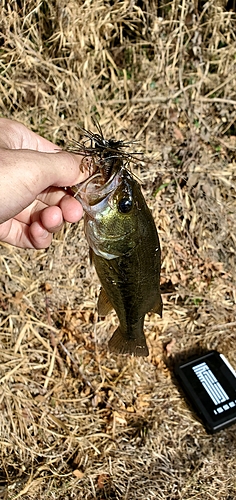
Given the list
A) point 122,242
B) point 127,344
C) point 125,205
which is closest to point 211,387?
point 127,344

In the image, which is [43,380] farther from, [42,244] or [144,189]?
[144,189]

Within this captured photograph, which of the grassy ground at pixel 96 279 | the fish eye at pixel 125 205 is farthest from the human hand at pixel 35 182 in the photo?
the grassy ground at pixel 96 279

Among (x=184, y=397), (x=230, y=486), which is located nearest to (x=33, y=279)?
(x=184, y=397)

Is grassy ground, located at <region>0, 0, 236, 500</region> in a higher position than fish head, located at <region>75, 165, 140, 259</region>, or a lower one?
lower

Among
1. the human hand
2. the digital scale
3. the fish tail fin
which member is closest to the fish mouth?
the human hand

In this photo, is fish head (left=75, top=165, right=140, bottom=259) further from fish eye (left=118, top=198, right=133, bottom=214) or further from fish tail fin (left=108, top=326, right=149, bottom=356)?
fish tail fin (left=108, top=326, right=149, bottom=356)

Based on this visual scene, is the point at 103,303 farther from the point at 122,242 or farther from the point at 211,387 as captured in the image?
the point at 211,387
